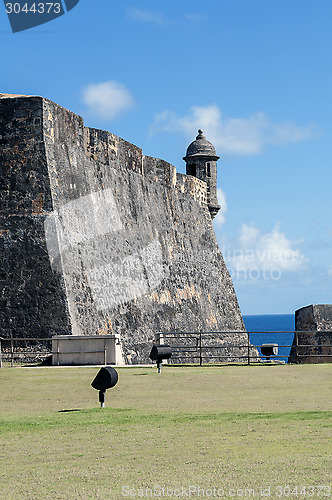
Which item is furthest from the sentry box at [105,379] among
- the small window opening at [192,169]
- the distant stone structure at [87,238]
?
the small window opening at [192,169]

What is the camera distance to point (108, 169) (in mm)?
28531

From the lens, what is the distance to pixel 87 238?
25.5m

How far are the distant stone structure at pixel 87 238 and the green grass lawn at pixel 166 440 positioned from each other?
8.48 meters

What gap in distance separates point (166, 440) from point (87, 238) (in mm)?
17555

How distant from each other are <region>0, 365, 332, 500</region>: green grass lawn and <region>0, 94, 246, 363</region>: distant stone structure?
8.48 metres

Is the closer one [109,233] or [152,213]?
[109,233]

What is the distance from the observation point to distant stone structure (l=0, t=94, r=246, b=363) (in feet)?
74.6

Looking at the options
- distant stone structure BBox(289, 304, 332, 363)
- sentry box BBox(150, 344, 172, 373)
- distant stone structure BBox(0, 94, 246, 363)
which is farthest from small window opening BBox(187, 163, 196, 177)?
sentry box BBox(150, 344, 172, 373)

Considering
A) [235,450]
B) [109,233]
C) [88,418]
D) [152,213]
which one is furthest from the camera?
[152,213]

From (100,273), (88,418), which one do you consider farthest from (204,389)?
(100,273)

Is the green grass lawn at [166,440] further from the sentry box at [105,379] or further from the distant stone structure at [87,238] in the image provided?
the distant stone structure at [87,238]

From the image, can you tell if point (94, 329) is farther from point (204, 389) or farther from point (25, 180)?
point (204, 389)

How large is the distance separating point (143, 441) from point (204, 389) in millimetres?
5471

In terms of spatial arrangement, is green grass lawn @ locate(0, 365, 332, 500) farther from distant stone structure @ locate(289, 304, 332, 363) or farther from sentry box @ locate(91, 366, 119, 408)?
distant stone structure @ locate(289, 304, 332, 363)
